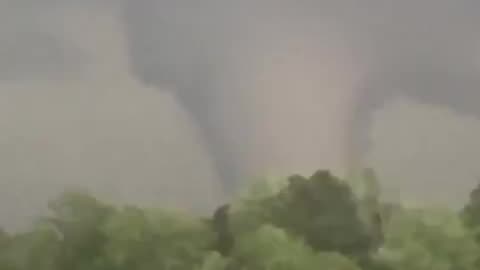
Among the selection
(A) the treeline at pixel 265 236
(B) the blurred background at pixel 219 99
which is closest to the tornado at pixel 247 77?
(B) the blurred background at pixel 219 99

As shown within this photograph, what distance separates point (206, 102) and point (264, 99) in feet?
0.17

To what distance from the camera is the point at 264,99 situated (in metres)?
0.72

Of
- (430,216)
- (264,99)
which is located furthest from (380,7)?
(430,216)

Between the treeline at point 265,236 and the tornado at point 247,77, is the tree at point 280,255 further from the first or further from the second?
the tornado at point 247,77

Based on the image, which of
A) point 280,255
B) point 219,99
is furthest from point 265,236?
point 219,99

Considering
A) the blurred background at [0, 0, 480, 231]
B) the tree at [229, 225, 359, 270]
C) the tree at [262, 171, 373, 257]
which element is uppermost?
the blurred background at [0, 0, 480, 231]

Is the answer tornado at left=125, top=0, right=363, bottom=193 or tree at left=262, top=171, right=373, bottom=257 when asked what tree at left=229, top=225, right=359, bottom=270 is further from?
tornado at left=125, top=0, right=363, bottom=193

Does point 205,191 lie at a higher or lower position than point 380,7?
lower

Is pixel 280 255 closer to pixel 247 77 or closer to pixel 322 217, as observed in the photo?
pixel 322 217

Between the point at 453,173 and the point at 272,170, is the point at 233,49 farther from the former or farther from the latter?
the point at 453,173

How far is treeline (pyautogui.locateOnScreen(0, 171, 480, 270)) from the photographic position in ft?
1.82

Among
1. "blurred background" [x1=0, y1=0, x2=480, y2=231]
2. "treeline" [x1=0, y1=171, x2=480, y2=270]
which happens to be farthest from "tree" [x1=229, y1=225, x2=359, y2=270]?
"blurred background" [x1=0, y1=0, x2=480, y2=231]

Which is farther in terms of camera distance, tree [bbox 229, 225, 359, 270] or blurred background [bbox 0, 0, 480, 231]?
blurred background [bbox 0, 0, 480, 231]

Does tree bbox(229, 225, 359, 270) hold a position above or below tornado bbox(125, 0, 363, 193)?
below
